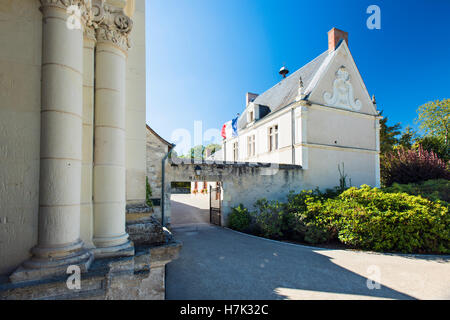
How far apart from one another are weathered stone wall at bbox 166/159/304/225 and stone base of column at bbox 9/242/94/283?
7498 mm

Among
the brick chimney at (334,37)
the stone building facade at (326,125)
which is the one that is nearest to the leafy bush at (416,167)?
the stone building facade at (326,125)

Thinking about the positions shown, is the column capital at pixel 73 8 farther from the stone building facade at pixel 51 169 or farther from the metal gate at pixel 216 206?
the metal gate at pixel 216 206

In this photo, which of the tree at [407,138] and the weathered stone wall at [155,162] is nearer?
the weathered stone wall at [155,162]

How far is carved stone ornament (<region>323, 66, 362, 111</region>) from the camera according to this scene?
44.8 feet

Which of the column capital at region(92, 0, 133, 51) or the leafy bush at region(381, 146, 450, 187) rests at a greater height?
the column capital at region(92, 0, 133, 51)

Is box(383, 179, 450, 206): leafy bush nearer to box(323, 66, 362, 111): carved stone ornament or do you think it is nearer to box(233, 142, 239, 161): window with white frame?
box(323, 66, 362, 111): carved stone ornament

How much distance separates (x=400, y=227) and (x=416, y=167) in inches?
334

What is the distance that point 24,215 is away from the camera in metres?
1.86

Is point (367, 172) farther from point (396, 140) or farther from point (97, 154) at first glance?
point (97, 154)

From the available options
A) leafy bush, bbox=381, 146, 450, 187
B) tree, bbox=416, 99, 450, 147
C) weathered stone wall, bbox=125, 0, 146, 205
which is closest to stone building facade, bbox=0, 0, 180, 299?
weathered stone wall, bbox=125, 0, 146, 205


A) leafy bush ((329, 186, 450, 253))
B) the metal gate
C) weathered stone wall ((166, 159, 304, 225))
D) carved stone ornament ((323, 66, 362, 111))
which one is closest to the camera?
leafy bush ((329, 186, 450, 253))

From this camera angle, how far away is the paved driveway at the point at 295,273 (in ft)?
13.7

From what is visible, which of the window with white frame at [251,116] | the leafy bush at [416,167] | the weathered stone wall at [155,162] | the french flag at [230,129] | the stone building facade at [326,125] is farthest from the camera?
the french flag at [230,129]
